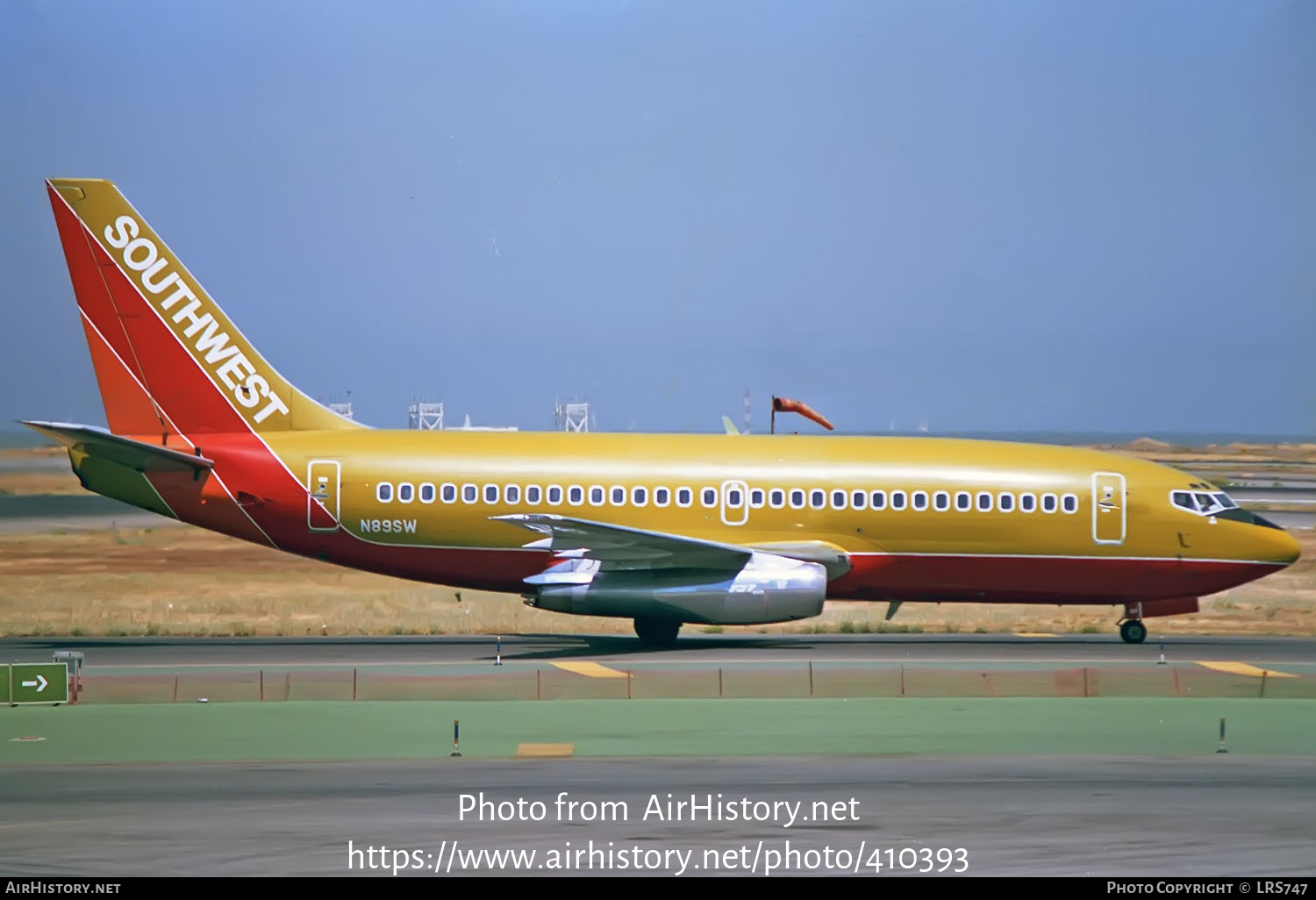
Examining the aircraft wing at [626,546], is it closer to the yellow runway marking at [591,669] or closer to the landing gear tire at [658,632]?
the landing gear tire at [658,632]

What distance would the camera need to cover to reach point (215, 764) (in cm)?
1986

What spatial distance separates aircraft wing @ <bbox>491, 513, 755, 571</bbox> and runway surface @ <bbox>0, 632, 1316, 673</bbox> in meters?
1.68

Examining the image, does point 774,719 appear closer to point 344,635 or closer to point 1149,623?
point 344,635

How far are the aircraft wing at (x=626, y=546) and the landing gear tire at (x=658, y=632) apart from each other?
1.61 metres

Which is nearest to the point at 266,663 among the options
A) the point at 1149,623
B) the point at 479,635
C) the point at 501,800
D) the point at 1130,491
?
the point at 479,635

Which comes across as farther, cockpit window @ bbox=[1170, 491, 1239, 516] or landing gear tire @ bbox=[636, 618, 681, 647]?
cockpit window @ bbox=[1170, 491, 1239, 516]

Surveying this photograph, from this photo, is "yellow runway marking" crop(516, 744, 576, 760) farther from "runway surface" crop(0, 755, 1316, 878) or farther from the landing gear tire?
the landing gear tire

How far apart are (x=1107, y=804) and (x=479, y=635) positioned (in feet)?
70.0

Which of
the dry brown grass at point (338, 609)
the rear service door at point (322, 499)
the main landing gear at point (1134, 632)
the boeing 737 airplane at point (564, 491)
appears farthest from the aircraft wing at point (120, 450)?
the main landing gear at point (1134, 632)

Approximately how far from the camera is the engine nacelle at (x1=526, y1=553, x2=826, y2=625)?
32.2 meters

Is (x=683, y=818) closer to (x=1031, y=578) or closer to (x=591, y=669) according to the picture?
(x=591, y=669)

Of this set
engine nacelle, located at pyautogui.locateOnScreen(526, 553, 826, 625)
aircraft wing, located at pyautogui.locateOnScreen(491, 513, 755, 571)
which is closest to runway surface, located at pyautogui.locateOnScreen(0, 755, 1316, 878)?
aircraft wing, located at pyautogui.locateOnScreen(491, 513, 755, 571)

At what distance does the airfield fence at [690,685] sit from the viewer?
26.0m

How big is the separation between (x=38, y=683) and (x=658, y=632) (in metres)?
12.6
